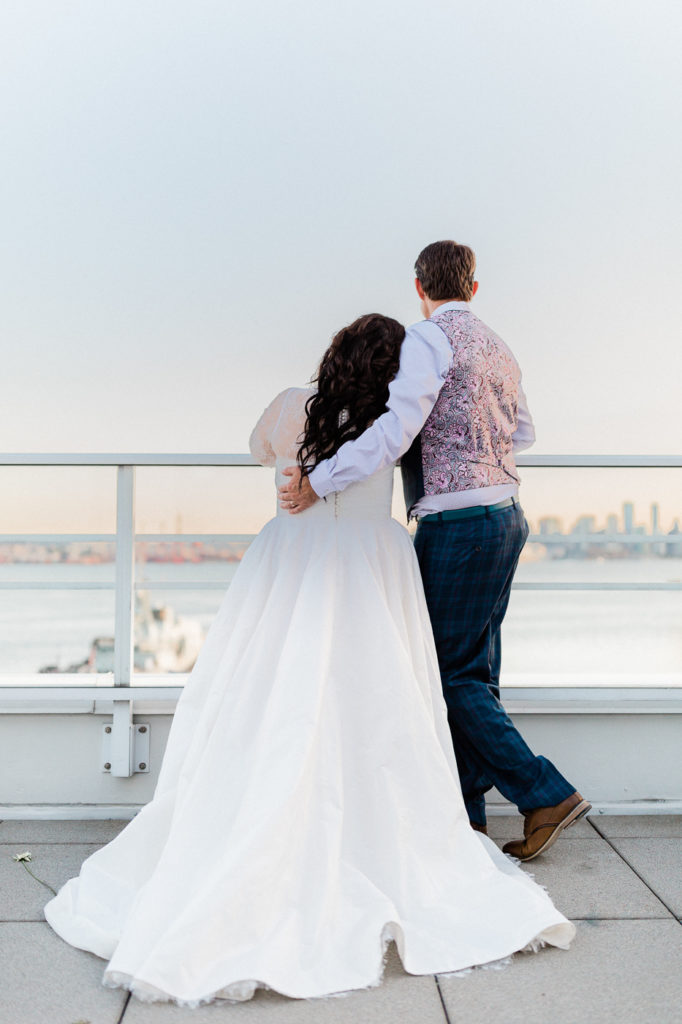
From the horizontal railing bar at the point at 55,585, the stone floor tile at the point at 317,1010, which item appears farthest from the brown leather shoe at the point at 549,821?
the horizontal railing bar at the point at 55,585

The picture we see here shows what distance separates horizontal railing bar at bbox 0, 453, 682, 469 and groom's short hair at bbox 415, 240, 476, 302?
1.78 feet

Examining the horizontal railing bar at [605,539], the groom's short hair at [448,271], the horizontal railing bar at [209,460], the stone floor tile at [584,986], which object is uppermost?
the groom's short hair at [448,271]

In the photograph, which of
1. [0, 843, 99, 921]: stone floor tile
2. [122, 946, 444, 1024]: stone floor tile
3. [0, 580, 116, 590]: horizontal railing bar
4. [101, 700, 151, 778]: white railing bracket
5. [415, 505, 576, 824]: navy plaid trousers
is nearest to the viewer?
[122, 946, 444, 1024]: stone floor tile

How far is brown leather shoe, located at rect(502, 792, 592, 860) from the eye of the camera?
2004mm

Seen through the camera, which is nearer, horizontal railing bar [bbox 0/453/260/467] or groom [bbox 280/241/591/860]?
groom [bbox 280/241/591/860]

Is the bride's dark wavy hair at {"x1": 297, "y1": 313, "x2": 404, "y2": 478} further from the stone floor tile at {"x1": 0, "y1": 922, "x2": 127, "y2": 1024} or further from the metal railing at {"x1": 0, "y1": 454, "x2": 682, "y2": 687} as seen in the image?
the stone floor tile at {"x1": 0, "y1": 922, "x2": 127, "y2": 1024}

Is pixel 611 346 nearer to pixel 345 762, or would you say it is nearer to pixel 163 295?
pixel 163 295

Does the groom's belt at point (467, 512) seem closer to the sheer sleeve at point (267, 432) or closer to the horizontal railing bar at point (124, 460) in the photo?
the sheer sleeve at point (267, 432)

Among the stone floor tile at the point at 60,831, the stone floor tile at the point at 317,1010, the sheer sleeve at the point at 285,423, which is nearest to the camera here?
the stone floor tile at the point at 317,1010

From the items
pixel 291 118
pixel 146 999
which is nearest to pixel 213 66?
pixel 291 118

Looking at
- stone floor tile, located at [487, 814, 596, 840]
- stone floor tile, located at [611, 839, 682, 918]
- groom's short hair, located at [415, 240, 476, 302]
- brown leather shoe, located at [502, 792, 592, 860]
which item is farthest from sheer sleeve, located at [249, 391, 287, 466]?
stone floor tile, located at [611, 839, 682, 918]

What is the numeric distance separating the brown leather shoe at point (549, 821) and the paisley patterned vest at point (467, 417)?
753 millimetres

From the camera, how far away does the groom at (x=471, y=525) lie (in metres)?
2.00

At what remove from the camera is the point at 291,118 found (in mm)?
7582
